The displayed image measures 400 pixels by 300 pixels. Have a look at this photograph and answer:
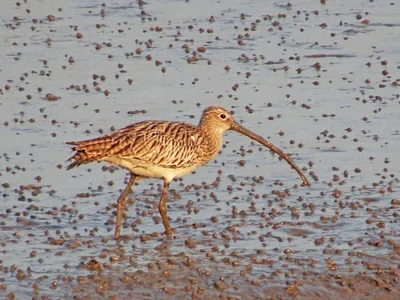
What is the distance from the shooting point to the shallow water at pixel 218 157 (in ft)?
47.8

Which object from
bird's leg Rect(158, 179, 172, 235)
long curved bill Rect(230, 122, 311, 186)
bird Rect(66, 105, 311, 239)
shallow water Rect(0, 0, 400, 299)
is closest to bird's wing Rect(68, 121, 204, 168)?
bird Rect(66, 105, 311, 239)

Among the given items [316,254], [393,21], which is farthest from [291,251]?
[393,21]

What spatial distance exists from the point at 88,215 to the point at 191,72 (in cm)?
763

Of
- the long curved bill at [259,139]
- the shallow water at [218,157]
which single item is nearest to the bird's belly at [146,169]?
the shallow water at [218,157]

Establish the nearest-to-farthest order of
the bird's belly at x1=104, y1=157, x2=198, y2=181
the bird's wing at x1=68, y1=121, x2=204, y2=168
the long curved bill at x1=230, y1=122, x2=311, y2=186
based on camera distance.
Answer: the bird's wing at x1=68, y1=121, x2=204, y2=168 → the bird's belly at x1=104, y1=157, x2=198, y2=181 → the long curved bill at x1=230, y1=122, x2=311, y2=186

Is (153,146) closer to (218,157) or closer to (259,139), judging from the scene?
(259,139)

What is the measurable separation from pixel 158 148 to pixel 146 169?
1.03 feet

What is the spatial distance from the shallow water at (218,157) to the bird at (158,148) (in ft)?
2.05

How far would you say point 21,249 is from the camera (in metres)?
15.1

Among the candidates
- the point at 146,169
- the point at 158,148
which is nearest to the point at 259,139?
the point at 158,148

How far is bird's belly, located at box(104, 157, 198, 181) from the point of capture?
626 inches

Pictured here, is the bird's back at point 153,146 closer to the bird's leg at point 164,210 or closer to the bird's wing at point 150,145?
the bird's wing at point 150,145

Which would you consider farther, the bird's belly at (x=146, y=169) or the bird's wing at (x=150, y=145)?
the bird's belly at (x=146, y=169)

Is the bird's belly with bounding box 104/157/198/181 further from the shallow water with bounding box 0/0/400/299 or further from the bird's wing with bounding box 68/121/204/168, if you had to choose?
the shallow water with bounding box 0/0/400/299
